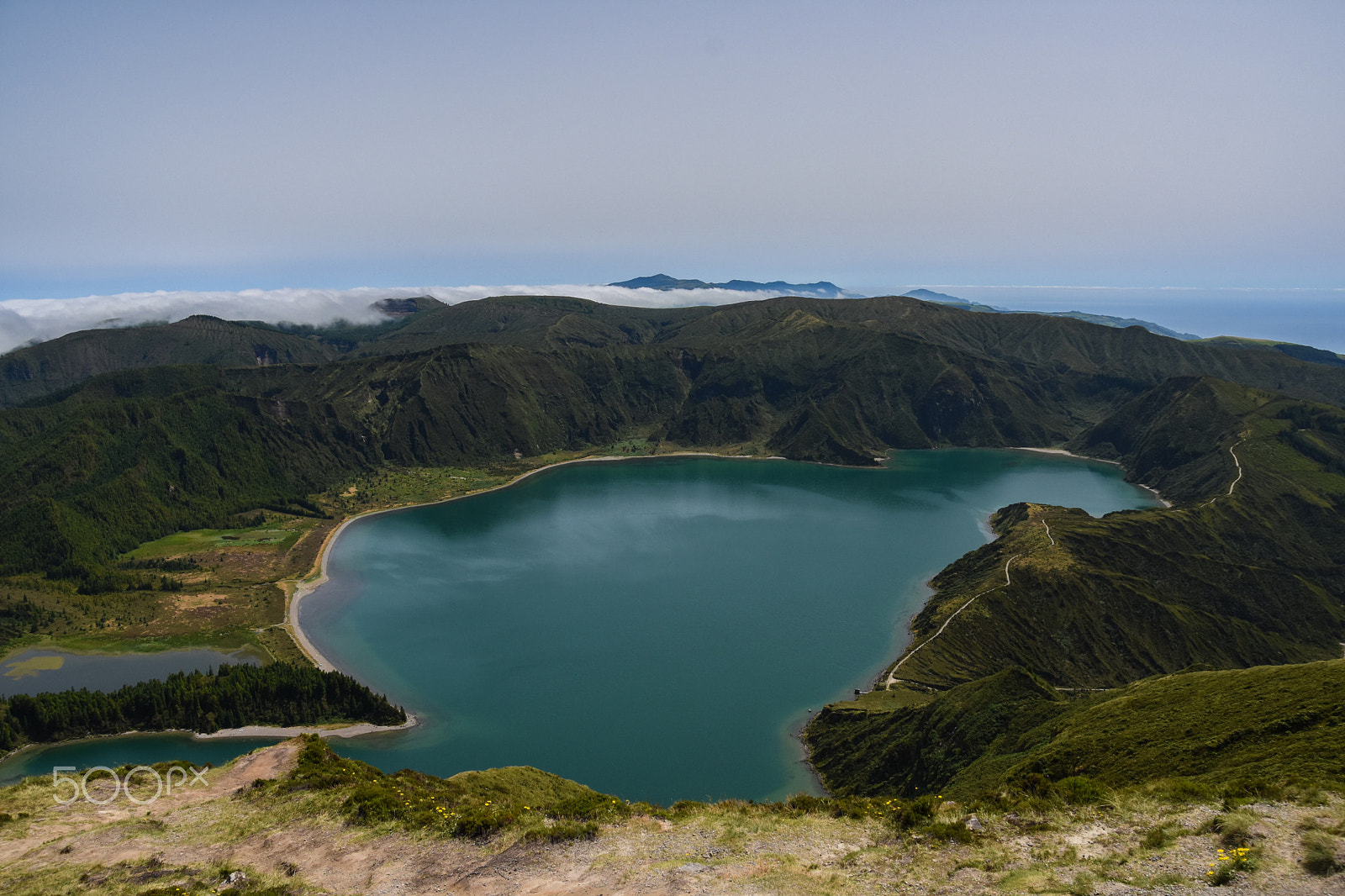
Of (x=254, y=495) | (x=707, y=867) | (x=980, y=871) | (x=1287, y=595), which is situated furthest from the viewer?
(x=254, y=495)

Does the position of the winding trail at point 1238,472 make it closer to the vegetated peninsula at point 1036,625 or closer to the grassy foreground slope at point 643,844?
the vegetated peninsula at point 1036,625

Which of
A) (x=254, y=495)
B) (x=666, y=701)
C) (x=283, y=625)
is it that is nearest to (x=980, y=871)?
(x=666, y=701)

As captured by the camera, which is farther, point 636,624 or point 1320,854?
point 636,624

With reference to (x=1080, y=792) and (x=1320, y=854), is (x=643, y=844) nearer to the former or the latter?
(x=1080, y=792)

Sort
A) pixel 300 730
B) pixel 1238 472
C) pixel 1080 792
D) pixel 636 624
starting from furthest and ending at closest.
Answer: pixel 1238 472 < pixel 636 624 < pixel 300 730 < pixel 1080 792

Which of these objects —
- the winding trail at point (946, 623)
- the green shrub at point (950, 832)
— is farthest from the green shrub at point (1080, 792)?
the winding trail at point (946, 623)

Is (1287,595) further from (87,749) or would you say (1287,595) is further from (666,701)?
(87,749)

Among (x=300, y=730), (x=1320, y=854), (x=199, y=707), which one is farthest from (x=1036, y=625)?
(x=199, y=707)

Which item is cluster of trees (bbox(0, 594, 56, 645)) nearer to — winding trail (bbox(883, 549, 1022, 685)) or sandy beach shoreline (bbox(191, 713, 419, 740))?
sandy beach shoreline (bbox(191, 713, 419, 740))
